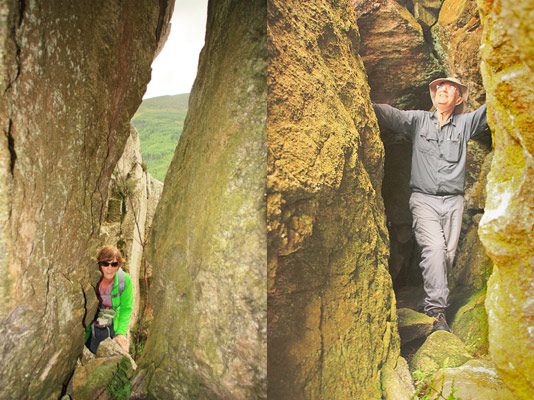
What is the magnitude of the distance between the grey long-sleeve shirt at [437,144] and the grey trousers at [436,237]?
0.16 ft

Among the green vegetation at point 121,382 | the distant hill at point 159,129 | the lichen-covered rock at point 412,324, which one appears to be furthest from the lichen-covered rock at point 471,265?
the distant hill at point 159,129

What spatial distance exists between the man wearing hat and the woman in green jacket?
8.63 ft

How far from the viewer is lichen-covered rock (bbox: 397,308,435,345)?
1.78 metres

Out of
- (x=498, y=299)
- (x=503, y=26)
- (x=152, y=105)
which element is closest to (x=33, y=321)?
(x=498, y=299)

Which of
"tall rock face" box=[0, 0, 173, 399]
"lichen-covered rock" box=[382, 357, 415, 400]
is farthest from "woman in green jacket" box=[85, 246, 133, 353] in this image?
"lichen-covered rock" box=[382, 357, 415, 400]

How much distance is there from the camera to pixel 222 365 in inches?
90.7

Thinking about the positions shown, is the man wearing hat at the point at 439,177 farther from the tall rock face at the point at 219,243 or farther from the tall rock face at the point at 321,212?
the tall rock face at the point at 219,243

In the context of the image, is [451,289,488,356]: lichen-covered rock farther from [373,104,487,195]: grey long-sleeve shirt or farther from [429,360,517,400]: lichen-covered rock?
[373,104,487,195]: grey long-sleeve shirt

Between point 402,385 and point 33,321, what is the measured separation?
2.28 meters

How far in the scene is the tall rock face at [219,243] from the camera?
2.17 metres

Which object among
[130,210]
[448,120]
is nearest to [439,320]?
[448,120]

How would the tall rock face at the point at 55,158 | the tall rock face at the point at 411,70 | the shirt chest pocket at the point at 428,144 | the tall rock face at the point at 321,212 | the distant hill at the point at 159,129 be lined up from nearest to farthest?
the tall rock face at the point at 411,70
the shirt chest pocket at the point at 428,144
the tall rock face at the point at 321,212
the tall rock face at the point at 55,158
the distant hill at the point at 159,129

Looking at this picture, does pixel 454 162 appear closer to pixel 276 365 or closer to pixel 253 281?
pixel 253 281

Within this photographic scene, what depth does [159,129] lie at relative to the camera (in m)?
5.43
